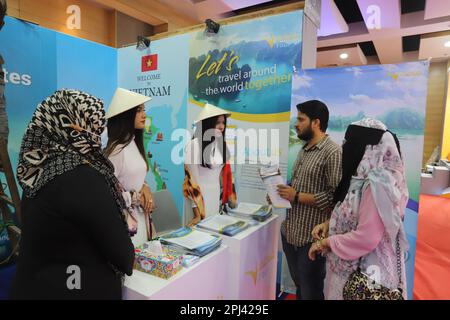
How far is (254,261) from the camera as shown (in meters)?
1.92

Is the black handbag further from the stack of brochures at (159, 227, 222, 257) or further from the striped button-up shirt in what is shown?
the stack of brochures at (159, 227, 222, 257)

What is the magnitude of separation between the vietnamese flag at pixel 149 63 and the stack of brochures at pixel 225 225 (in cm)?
215

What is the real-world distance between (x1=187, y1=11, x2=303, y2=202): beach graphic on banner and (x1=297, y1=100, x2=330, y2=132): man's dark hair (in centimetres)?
47

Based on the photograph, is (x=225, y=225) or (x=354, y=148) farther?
(x=225, y=225)

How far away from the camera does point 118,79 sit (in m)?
3.87

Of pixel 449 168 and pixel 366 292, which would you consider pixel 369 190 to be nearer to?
pixel 366 292

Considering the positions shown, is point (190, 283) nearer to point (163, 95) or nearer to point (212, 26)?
point (212, 26)

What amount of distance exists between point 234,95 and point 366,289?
6.18 ft

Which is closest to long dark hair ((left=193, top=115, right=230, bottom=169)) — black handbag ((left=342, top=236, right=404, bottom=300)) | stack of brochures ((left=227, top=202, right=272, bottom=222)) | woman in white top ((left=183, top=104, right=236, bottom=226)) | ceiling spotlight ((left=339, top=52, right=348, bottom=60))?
woman in white top ((left=183, top=104, right=236, bottom=226))

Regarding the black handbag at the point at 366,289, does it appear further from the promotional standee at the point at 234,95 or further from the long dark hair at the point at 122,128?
the long dark hair at the point at 122,128

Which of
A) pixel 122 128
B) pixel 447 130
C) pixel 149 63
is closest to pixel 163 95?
pixel 149 63

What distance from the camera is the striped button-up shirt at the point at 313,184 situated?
72.8 inches

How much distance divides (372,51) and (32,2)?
7.26 meters

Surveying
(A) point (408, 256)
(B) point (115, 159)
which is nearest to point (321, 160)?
(A) point (408, 256)
